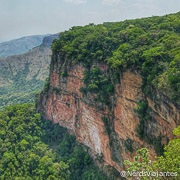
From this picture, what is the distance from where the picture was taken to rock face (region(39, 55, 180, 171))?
1637 centimetres

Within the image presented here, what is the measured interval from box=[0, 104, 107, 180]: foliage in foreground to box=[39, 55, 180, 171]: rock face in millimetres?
2156

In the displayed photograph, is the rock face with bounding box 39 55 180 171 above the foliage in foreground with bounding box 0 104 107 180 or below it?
above

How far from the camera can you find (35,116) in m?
38.0

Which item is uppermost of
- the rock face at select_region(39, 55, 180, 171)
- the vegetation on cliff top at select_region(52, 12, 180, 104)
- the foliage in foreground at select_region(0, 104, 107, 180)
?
the vegetation on cliff top at select_region(52, 12, 180, 104)

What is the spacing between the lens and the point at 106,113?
2427cm

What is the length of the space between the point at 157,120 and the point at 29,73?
10623 cm

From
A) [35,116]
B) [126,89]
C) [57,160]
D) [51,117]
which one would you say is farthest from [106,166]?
[35,116]

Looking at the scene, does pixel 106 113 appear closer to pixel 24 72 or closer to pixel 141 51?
pixel 141 51

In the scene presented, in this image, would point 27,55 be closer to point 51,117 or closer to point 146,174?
point 51,117

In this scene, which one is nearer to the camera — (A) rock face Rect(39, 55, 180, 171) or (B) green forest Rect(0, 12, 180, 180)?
(B) green forest Rect(0, 12, 180, 180)

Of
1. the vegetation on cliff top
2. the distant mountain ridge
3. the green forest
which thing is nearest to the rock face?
the green forest

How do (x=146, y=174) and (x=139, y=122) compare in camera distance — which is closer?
(x=146, y=174)

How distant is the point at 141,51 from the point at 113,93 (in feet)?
21.8

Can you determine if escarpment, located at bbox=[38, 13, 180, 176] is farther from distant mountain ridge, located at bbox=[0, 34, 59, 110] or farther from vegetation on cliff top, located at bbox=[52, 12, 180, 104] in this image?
distant mountain ridge, located at bbox=[0, 34, 59, 110]
